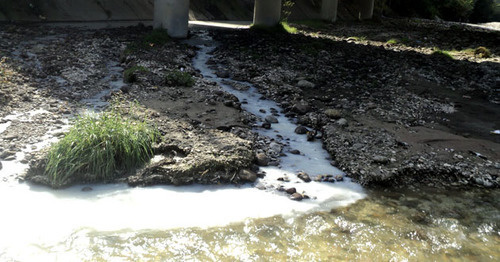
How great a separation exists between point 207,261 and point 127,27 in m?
16.9

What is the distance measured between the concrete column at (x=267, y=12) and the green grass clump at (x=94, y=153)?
1584cm

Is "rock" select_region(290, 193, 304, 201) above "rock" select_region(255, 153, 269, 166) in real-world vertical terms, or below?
below

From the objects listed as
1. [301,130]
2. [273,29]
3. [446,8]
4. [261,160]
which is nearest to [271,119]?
[301,130]

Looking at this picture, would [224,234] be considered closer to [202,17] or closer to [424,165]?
[424,165]

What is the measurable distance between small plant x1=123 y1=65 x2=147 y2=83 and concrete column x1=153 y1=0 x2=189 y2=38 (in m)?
5.57

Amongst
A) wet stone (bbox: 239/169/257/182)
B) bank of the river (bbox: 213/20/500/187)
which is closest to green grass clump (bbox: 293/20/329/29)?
bank of the river (bbox: 213/20/500/187)

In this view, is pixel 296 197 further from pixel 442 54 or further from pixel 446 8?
pixel 446 8

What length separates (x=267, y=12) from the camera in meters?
23.7

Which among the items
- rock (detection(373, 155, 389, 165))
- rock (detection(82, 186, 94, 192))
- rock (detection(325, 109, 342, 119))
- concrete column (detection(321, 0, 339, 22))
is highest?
concrete column (detection(321, 0, 339, 22))

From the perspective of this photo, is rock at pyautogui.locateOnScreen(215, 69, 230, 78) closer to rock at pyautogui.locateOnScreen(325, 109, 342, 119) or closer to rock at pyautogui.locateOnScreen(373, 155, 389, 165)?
rock at pyautogui.locateOnScreen(325, 109, 342, 119)

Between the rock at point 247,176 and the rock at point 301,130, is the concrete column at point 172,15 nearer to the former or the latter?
the rock at point 301,130

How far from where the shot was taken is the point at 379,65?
56.5 ft

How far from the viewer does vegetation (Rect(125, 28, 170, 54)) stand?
16.6 meters

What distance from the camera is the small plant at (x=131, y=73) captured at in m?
13.5
